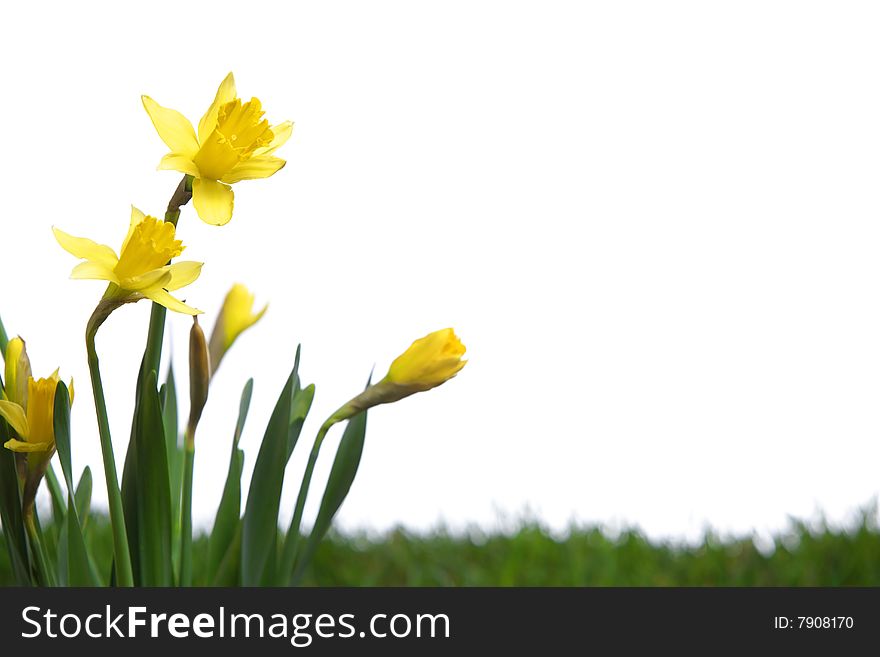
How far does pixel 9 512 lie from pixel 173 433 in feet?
0.61

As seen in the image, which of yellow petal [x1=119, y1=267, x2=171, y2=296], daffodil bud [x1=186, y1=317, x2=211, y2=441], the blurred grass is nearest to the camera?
yellow petal [x1=119, y1=267, x2=171, y2=296]

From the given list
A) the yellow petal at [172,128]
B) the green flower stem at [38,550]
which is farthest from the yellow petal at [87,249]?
the green flower stem at [38,550]

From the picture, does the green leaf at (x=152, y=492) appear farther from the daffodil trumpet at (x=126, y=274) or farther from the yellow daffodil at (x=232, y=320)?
the yellow daffodil at (x=232, y=320)

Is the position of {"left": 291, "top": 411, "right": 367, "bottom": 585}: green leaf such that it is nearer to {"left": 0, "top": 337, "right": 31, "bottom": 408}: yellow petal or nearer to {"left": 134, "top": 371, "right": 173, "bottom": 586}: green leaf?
{"left": 134, "top": 371, "right": 173, "bottom": 586}: green leaf

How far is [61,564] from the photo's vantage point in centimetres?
83

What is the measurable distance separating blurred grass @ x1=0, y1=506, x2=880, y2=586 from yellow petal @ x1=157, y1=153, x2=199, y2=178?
1.41m

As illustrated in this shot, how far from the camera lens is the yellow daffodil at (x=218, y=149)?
728mm

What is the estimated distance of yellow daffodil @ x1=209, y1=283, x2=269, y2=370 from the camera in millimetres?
948

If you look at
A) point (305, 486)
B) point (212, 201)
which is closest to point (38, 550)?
point (305, 486)

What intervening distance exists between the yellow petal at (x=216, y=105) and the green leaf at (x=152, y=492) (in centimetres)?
21

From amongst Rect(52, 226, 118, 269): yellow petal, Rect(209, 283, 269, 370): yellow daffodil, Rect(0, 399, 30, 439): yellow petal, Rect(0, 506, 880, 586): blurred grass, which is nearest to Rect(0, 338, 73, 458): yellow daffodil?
Rect(0, 399, 30, 439): yellow petal
